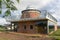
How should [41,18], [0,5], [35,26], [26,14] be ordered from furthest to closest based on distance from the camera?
[26,14]
[35,26]
[41,18]
[0,5]

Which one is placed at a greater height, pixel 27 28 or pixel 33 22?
pixel 33 22

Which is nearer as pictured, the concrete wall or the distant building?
the distant building

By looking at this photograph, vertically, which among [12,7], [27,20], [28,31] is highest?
[12,7]

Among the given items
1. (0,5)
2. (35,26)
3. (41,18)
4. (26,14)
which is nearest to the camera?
(0,5)

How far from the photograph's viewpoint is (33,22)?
37.1 metres

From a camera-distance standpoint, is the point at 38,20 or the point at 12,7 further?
the point at 38,20

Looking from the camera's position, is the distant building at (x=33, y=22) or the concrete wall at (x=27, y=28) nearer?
the distant building at (x=33, y=22)

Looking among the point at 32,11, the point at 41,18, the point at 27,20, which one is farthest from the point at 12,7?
the point at 32,11

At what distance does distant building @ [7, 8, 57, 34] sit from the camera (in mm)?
35125

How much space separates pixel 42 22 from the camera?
118ft

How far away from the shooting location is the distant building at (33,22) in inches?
1383

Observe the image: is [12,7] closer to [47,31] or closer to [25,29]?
[47,31]

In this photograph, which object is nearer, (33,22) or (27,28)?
(33,22)

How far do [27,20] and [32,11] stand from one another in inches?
131
